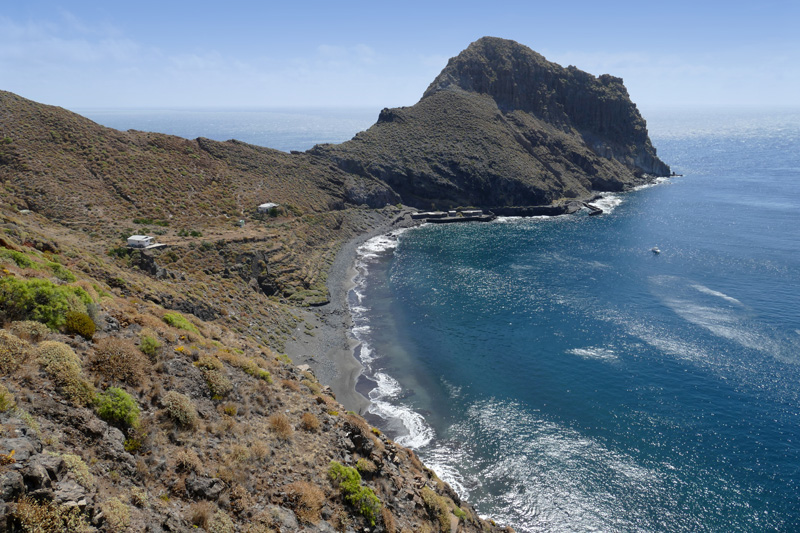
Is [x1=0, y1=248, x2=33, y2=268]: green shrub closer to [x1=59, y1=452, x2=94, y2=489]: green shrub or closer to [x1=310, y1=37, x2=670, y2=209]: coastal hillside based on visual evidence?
[x1=59, y1=452, x2=94, y2=489]: green shrub

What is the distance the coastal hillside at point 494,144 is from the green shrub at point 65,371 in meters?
126

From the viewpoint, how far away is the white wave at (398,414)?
4288 centimetres

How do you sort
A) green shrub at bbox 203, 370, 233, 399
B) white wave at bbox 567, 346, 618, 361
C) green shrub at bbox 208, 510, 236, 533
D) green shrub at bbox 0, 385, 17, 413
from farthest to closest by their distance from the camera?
white wave at bbox 567, 346, 618, 361, green shrub at bbox 203, 370, 233, 399, green shrub at bbox 208, 510, 236, 533, green shrub at bbox 0, 385, 17, 413

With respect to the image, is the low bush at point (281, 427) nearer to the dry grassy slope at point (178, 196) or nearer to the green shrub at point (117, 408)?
the green shrub at point (117, 408)

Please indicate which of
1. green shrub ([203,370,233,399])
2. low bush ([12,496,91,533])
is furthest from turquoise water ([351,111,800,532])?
low bush ([12,496,91,533])

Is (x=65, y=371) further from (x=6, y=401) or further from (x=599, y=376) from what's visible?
(x=599, y=376)

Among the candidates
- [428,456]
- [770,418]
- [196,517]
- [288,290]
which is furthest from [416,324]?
[196,517]

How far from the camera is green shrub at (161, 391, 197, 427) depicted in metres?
20.0

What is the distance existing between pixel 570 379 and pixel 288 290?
43.7 meters

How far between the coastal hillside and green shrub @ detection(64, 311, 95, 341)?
401 feet

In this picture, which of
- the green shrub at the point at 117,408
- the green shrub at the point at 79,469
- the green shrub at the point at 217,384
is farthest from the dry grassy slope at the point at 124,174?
the green shrub at the point at 79,469

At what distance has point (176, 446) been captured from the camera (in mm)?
18828

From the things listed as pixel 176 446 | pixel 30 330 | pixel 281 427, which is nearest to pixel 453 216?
pixel 281 427

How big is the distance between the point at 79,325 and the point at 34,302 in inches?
82.1
